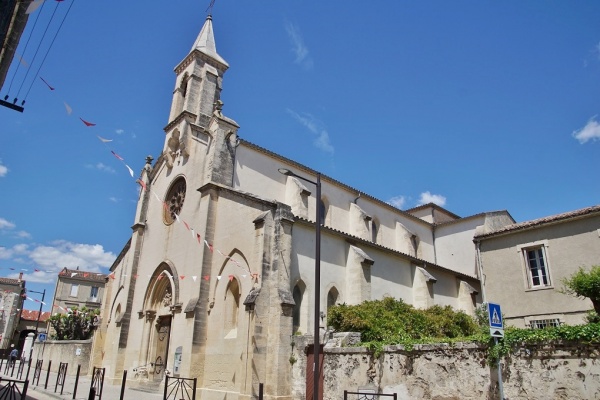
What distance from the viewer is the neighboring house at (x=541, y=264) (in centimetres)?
1673

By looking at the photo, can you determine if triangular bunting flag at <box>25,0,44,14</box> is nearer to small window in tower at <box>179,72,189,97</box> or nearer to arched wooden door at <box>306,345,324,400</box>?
arched wooden door at <box>306,345,324,400</box>

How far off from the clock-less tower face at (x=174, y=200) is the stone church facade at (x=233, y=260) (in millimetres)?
106

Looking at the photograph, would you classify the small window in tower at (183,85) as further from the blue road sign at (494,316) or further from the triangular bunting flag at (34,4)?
the blue road sign at (494,316)

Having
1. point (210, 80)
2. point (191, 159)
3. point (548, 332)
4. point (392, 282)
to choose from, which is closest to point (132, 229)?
point (191, 159)

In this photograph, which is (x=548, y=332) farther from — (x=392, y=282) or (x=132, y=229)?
(x=132, y=229)

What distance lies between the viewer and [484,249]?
19.9m

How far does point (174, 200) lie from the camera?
22469 millimetres

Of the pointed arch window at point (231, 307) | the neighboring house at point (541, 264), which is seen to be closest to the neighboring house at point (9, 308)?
the pointed arch window at point (231, 307)

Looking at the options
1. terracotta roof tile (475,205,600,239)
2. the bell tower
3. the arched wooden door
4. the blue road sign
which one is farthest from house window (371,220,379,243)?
the blue road sign

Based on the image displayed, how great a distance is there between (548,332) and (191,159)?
1702 centimetres

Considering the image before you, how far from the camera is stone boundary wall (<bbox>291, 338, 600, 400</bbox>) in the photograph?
820 cm

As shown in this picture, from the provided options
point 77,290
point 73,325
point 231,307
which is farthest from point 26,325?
point 231,307

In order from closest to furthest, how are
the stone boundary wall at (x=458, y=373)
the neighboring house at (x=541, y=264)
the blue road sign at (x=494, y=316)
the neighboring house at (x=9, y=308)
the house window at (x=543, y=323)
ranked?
1. the stone boundary wall at (x=458, y=373)
2. the blue road sign at (x=494, y=316)
3. the neighboring house at (x=541, y=264)
4. the house window at (x=543, y=323)
5. the neighboring house at (x=9, y=308)

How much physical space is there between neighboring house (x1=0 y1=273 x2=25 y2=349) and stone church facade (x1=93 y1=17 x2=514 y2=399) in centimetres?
3272
